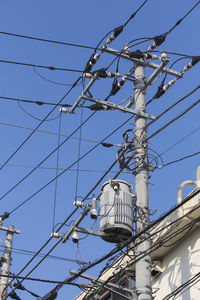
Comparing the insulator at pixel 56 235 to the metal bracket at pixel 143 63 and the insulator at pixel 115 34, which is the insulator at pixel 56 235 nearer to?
the metal bracket at pixel 143 63

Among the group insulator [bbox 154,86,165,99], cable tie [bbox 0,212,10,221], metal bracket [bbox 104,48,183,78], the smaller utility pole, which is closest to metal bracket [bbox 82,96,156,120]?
insulator [bbox 154,86,165,99]

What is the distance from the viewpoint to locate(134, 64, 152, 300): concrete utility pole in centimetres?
1200

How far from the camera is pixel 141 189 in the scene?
13.1 m

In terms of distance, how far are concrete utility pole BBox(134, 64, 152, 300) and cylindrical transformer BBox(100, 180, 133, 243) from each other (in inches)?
9.7

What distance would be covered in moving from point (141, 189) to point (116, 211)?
2.30 feet

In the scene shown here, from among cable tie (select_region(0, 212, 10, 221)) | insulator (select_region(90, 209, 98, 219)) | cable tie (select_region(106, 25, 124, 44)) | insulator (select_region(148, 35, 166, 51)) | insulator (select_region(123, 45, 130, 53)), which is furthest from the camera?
cable tie (select_region(0, 212, 10, 221))

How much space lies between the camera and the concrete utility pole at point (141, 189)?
39.4ft

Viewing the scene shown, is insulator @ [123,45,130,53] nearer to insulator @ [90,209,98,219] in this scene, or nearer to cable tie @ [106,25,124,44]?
cable tie @ [106,25,124,44]

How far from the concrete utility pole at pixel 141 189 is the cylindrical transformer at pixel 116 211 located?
247 millimetres

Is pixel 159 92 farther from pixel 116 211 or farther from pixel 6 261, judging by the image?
pixel 6 261

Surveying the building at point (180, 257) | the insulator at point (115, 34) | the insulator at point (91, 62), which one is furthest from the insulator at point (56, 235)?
the insulator at point (115, 34)

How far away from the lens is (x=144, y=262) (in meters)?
12.2

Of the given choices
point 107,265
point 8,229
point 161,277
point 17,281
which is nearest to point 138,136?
point 107,265

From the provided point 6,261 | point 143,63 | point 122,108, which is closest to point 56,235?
point 122,108
